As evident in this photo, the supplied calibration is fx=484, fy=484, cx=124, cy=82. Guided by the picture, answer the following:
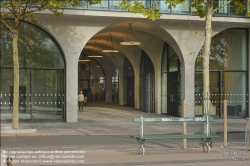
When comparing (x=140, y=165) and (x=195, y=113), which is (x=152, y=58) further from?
(x=140, y=165)

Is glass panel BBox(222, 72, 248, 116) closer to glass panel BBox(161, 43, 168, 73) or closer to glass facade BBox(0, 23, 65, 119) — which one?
glass panel BBox(161, 43, 168, 73)

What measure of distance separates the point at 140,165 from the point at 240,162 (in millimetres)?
2290

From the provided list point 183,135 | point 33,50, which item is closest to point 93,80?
point 33,50

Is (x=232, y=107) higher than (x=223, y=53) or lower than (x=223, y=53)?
lower

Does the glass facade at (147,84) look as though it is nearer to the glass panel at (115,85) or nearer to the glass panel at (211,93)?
the glass panel at (211,93)

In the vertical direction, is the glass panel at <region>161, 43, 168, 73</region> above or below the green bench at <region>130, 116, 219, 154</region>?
above

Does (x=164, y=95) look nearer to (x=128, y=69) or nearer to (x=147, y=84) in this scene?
(x=147, y=84)

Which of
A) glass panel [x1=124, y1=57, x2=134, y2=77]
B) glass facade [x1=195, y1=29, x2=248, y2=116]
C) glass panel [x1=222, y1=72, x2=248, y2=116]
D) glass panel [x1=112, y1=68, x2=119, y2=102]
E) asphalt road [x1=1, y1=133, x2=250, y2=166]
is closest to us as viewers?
asphalt road [x1=1, y1=133, x2=250, y2=166]

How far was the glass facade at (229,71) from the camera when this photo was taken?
26.5m

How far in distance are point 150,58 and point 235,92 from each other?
6396mm

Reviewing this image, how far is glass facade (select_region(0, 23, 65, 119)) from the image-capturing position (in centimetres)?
2366

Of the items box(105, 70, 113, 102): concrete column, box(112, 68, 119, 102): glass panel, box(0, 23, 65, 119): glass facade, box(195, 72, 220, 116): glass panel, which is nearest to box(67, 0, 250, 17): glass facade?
box(0, 23, 65, 119): glass facade

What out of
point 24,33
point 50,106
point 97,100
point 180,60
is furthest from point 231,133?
point 97,100

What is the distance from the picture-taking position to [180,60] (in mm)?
25953
